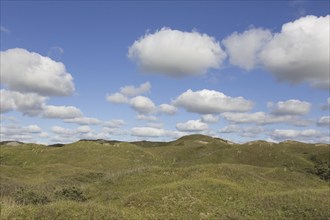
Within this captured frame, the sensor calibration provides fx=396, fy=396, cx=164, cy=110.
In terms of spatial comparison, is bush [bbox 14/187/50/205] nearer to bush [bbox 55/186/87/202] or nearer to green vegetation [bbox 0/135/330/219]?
green vegetation [bbox 0/135/330/219]

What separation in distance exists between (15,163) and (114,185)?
4150 cm

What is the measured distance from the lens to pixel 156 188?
36.0 m

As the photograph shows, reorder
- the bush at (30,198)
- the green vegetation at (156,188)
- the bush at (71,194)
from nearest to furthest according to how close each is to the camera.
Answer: the green vegetation at (156,188) → the bush at (30,198) → the bush at (71,194)

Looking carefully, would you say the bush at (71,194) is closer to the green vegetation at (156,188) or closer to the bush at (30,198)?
the green vegetation at (156,188)

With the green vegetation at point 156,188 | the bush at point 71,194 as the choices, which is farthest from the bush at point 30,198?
the bush at point 71,194

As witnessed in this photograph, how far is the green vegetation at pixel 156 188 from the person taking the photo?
2845cm

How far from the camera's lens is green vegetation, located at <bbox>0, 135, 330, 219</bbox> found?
28.5 metres

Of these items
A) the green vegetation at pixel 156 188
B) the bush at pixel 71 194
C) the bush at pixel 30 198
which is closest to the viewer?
the green vegetation at pixel 156 188

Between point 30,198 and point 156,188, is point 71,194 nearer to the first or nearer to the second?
point 30,198

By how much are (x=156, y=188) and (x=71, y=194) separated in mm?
8016

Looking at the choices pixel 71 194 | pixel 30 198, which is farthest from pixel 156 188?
pixel 30 198

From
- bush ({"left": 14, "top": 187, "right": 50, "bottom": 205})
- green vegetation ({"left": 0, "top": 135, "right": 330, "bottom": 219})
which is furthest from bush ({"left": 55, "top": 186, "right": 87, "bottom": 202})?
bush ({"left": 14, "top": 187, "right": 50, "bottom": 205})

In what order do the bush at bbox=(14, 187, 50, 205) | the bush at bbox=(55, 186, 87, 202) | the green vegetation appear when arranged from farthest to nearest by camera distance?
1. the bush at bbox=(55, 186, 87, 202)
2. the bush at bbox=(14, 187, 50, 205)
3. the green vegetation

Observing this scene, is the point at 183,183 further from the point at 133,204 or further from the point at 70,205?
the point at 70,205
